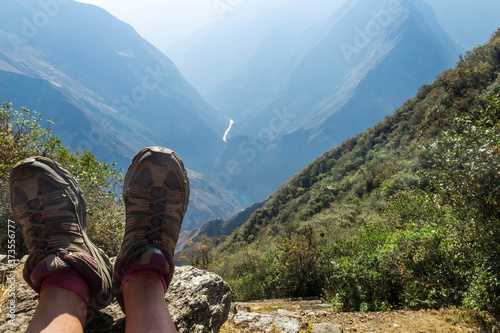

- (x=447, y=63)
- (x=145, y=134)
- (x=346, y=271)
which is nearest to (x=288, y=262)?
(x=346, y=271)

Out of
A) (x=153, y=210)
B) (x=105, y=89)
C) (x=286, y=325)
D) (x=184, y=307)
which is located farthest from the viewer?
(x=105, y=89)

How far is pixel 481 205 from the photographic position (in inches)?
99.2

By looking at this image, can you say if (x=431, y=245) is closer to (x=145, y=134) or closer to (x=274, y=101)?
(x=145, y=134)

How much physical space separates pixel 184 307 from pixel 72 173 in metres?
4.56

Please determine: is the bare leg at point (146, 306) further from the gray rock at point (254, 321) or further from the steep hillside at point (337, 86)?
the steep hillside at point (337, 86)

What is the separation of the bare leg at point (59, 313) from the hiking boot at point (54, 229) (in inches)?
3.9

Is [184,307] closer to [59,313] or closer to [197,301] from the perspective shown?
[197,301]

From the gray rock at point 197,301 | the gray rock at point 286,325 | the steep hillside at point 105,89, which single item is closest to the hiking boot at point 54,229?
the gray rock at point 197,301

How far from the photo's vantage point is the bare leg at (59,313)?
44.7 inches

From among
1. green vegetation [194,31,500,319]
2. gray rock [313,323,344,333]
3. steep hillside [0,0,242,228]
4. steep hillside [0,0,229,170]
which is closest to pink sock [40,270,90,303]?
gray rock [313,323,344,333]

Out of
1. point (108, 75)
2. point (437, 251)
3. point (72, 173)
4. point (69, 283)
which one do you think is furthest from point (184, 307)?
point (108, 75)

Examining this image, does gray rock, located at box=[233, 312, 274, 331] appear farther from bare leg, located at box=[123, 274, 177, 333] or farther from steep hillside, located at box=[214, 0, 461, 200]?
steep hillside, located at box=[214, 0, 461, 200]

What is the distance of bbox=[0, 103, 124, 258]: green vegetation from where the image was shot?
158 inches

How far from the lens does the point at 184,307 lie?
65.1 inches
